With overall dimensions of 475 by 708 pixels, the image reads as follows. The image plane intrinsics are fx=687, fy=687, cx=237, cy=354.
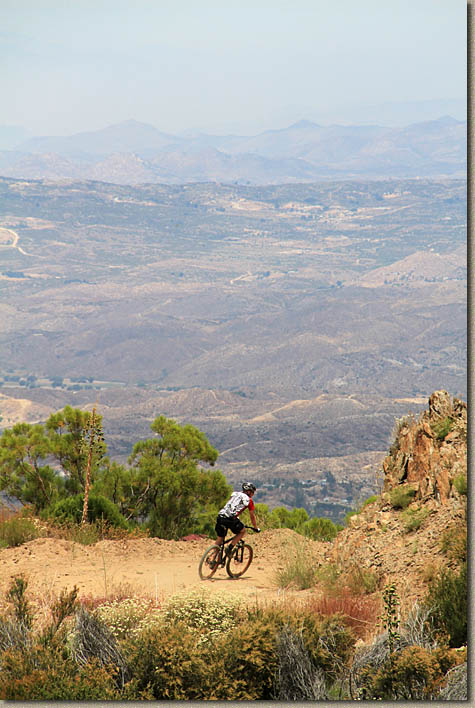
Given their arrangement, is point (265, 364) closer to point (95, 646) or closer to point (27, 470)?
point (27, 470)

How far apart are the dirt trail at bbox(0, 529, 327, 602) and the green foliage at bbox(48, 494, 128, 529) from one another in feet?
3.29

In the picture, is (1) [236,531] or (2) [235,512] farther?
(1) [236,531]

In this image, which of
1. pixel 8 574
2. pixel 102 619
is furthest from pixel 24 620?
pixel 8 574

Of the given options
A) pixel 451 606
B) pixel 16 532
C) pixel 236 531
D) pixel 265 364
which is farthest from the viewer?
pixel 265 364

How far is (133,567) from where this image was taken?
877 cm

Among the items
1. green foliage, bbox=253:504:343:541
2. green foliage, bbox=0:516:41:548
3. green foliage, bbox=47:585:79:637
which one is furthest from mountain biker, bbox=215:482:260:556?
green foliage, bbox=253:504:343:541

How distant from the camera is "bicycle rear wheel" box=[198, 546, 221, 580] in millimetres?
7844

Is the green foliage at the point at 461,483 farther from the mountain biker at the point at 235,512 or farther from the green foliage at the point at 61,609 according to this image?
the green foliage at the point at 61,609

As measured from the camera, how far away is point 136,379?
472 feet

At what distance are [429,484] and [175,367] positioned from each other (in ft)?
462

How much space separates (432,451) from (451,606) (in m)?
3.12

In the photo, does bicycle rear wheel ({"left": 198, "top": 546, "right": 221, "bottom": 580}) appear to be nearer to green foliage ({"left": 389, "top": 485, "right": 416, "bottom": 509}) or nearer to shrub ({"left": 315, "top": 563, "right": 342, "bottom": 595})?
shrub ({"left": 315, "top": 563, "right": 342, "bottom": 595})

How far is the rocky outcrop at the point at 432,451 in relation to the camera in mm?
7387

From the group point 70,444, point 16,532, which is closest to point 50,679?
point 16,532
